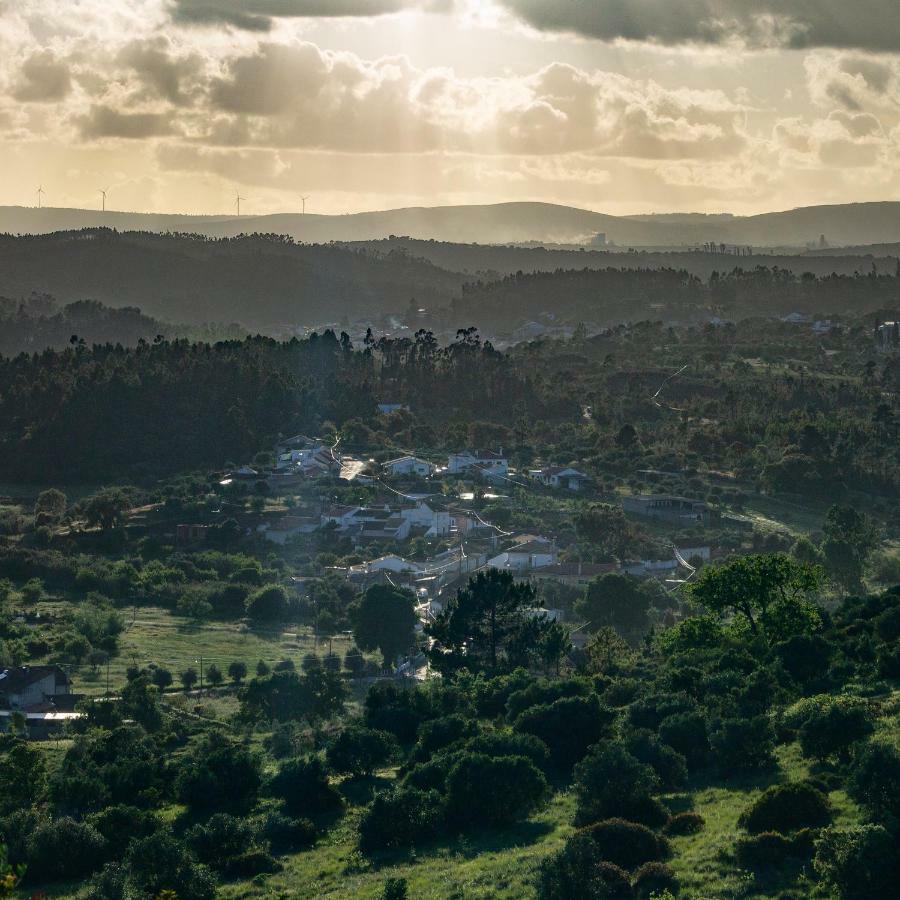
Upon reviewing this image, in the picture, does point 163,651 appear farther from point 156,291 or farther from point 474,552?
point 156,291

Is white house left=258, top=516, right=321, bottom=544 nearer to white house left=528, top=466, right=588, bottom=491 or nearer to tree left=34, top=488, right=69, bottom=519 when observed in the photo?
tree left=34, top=488, right=69, bottom=519

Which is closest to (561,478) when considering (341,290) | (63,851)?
(63,851)

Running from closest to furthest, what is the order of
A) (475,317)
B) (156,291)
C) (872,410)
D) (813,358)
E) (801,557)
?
1. (801,557)
2. (872,410)
3. (813,358)
4. (475,317)
5. (156,291)

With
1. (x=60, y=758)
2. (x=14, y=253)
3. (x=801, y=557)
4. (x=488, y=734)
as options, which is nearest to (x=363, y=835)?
(x=488, y=734)

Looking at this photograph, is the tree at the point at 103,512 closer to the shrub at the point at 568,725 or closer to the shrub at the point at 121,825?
the shrub at the point at 568,725

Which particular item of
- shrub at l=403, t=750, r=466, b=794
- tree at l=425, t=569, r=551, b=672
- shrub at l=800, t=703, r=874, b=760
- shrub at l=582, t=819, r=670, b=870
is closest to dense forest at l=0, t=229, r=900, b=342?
tree at l=425, t=569, r=551, b=672

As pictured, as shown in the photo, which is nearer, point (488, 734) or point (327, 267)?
point (488, 734)
